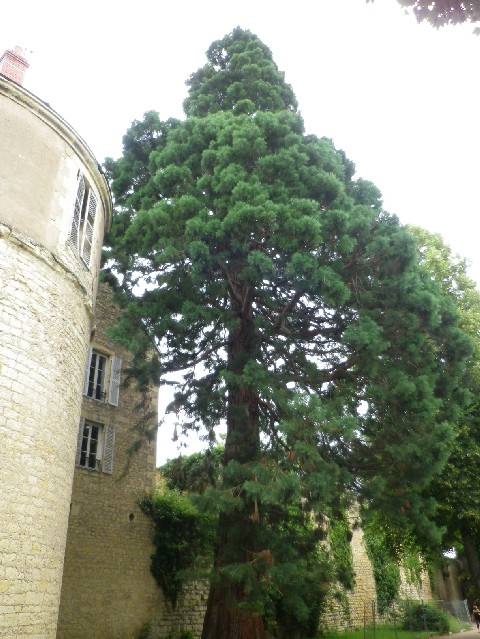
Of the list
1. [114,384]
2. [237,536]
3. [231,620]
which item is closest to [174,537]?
[114,384]

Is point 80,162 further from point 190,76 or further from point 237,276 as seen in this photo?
point 190,76

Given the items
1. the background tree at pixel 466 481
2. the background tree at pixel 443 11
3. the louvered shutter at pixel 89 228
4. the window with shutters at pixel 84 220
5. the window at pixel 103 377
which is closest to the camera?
the background tree at pixel 443 11

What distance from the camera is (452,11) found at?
4742mm

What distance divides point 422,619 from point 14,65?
70.1 ft

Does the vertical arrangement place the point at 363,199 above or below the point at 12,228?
above

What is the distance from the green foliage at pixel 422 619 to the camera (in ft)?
63.7

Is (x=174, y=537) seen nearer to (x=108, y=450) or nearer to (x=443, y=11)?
(x=108, y=450)

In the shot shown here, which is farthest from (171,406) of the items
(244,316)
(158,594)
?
(158,594)

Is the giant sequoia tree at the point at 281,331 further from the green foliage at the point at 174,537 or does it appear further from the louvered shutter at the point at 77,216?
the green foliage at the point at 174,537

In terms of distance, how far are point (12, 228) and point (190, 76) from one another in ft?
31.5

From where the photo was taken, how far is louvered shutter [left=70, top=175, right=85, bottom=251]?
8.82m

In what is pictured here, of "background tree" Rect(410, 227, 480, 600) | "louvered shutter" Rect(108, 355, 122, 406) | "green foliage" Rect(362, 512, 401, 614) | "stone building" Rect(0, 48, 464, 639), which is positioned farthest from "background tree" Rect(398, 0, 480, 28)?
"green foliage" Rect(362, 512, 401, 614)

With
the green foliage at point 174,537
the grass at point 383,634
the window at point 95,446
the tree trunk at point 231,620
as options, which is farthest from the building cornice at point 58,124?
the grass at point 383,634

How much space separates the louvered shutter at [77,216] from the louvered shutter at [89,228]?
0.23m
